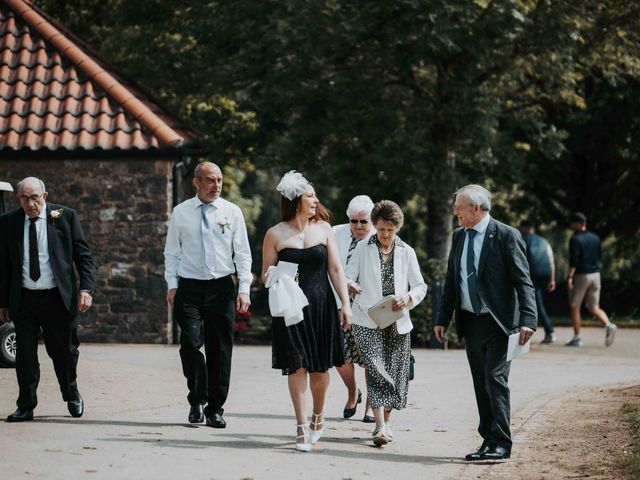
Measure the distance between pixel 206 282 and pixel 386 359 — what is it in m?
1.56

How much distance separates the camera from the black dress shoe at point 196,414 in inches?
386

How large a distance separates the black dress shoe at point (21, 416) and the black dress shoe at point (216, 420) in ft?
4.52

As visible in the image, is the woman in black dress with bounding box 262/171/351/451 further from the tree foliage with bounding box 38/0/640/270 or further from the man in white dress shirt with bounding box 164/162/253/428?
the tree foliage with bounding box 38/0/640/270

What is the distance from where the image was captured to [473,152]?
2255cm

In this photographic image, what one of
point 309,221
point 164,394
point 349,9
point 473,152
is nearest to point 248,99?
point 349,9

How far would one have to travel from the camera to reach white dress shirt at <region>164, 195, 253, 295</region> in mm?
9828

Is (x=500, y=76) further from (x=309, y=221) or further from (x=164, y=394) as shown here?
(x=309, y=221)

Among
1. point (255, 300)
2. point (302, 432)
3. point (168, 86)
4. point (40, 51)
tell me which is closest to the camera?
point (302, 432)

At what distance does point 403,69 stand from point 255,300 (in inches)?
582

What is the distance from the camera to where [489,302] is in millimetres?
8602

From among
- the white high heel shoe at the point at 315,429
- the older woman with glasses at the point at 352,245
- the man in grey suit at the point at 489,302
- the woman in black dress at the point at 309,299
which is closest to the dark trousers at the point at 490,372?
the man in grey suit at the point at 489,302

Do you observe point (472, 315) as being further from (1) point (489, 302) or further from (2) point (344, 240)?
(2) point (344, 240)

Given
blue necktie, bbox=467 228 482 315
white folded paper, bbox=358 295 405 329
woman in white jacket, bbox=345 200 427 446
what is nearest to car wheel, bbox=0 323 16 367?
woman in white jacket, bbox=345 200 427 446

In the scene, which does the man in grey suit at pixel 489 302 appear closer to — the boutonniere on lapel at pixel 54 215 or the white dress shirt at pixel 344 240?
the white dress shirt at pixel 344 240
